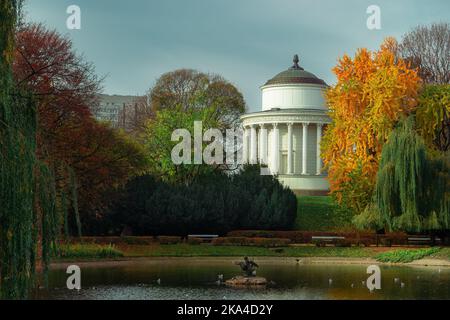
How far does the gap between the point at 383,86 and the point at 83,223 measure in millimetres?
19224

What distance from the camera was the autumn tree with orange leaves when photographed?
151 feet

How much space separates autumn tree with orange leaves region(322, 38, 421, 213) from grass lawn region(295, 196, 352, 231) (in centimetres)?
195

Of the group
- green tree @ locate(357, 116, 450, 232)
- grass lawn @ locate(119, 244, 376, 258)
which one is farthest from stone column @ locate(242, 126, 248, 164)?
green tree @ locate(357, 116, 450, 232)

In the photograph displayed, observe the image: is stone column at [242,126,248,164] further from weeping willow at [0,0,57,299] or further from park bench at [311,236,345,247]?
weeping willow at [0,0,57,299]

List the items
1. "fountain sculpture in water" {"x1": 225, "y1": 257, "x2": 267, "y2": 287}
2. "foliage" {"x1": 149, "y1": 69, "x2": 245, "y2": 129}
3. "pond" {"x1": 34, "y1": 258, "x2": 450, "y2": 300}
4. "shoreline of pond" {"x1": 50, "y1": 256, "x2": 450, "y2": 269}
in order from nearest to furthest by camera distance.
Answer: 1. "pond" {"x1": 34, "y1": 258, "x2": 450, "y2": 300}
2. "fountain sculpture in water" {"x1": 225, "y1": 257, "x2": 267, "y2": 287}
3. "shoreline of pond" {"x1": 50, "y1": 256, "x2": 450, "y2": 269}
4. "foliage" {"x1": 149, "y1": 69, "x2": 245, "y2": 129}

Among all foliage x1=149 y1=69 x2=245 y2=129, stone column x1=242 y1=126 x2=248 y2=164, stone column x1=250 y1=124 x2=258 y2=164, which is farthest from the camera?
foliage x1=149 y1=69 x2=245 y2=129

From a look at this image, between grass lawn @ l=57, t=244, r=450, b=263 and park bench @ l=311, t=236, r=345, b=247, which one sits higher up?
park bench @ l=311, t=236, r=345, b=247

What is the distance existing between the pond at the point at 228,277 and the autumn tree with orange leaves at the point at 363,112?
9.46 meters

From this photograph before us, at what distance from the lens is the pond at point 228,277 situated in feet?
83.7

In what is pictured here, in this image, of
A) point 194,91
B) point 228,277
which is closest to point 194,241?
point 228,277

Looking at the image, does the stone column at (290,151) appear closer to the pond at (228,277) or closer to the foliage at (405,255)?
the foliage at (405,255)

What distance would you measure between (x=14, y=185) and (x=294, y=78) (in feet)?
195

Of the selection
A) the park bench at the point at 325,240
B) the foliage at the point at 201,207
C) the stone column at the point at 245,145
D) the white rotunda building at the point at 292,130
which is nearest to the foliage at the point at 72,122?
the foliage at the point at 201,207
